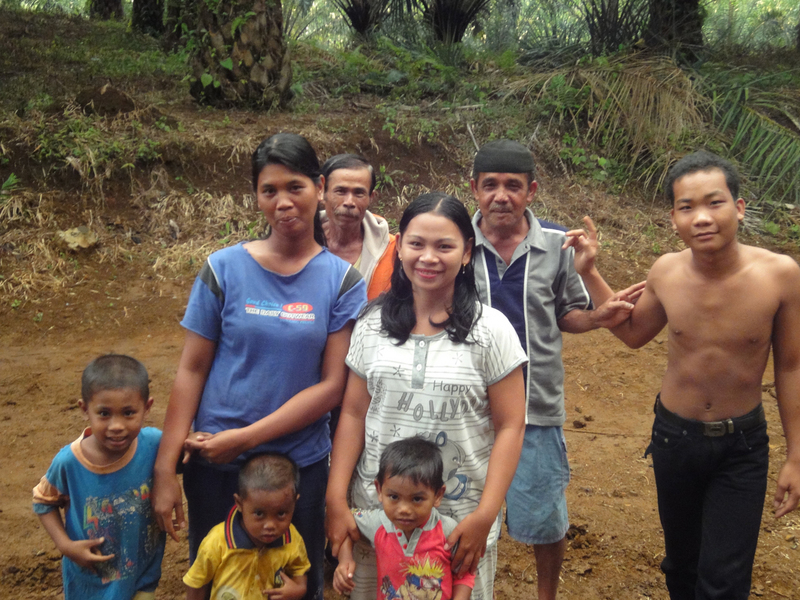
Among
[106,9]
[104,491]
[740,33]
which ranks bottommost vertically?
[104,491]

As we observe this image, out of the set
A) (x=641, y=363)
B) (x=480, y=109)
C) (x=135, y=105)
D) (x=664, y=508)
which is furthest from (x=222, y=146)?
(x=664, y=508)

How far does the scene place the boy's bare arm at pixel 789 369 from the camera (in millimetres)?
2291

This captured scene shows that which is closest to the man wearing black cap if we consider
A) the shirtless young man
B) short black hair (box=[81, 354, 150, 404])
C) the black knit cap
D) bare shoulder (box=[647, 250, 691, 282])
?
the black knit cap

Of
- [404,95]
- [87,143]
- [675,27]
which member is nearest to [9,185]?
[87,143]

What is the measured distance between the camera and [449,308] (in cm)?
218

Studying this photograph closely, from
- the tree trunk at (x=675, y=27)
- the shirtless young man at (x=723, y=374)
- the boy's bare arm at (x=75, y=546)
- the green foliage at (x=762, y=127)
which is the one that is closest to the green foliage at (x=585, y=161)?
the green foliage at (x=762, y=127)

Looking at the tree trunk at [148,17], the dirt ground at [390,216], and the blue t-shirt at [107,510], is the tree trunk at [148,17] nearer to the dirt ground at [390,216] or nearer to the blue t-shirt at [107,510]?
the dirt ground at [390,216]

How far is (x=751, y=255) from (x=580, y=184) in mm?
6077

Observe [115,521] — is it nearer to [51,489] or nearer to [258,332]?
[51,489]

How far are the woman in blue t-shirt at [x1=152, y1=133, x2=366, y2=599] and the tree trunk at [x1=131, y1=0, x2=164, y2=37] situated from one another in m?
10.2

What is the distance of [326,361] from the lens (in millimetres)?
2234

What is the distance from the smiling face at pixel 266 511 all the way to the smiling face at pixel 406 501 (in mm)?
325

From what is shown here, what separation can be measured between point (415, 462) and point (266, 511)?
511 millimetres

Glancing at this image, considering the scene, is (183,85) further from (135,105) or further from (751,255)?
(751,255)
